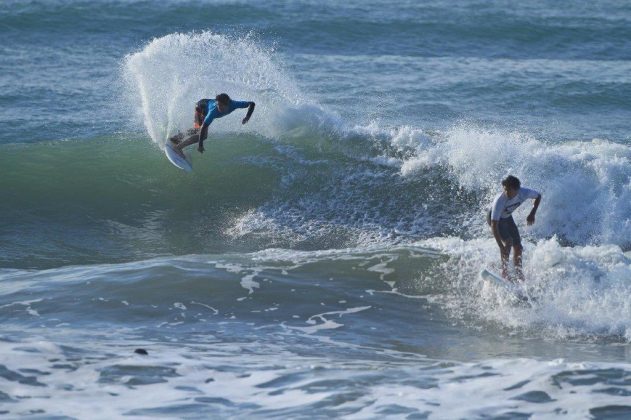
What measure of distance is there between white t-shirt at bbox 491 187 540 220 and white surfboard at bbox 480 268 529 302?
67cm

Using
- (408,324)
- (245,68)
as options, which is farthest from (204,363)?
(245,68)

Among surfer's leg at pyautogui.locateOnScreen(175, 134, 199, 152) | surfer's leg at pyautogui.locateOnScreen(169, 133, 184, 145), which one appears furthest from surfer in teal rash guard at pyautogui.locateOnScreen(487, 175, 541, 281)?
surfer's leg at pyautogui.locateOnScreen(169, 133, 184, 145)

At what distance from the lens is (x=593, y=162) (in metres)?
16.2

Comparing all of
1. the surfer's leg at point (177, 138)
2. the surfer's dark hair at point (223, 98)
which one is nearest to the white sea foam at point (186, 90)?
the surfer's leg at point (177, 138)

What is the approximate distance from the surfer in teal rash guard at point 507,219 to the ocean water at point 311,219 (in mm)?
320

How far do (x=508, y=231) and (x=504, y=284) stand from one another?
2.30 ft

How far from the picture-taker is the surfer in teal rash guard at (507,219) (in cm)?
1180

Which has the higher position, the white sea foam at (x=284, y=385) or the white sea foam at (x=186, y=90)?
the white sea foam at (x=186, y=90)

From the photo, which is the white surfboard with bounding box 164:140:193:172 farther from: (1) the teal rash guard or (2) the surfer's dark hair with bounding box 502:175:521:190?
(2) the surfer's dark hair with bounding box 502:175:521:190

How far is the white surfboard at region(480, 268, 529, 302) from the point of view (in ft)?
38.1

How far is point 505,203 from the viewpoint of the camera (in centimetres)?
1190

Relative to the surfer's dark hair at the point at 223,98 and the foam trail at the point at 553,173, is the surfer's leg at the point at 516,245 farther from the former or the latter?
the surfer's dark hair at the point at 223,98

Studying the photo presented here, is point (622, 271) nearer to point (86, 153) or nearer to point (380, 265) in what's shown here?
point (380, 265)

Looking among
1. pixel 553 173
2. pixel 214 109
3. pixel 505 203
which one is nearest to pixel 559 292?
pixel 505 203
